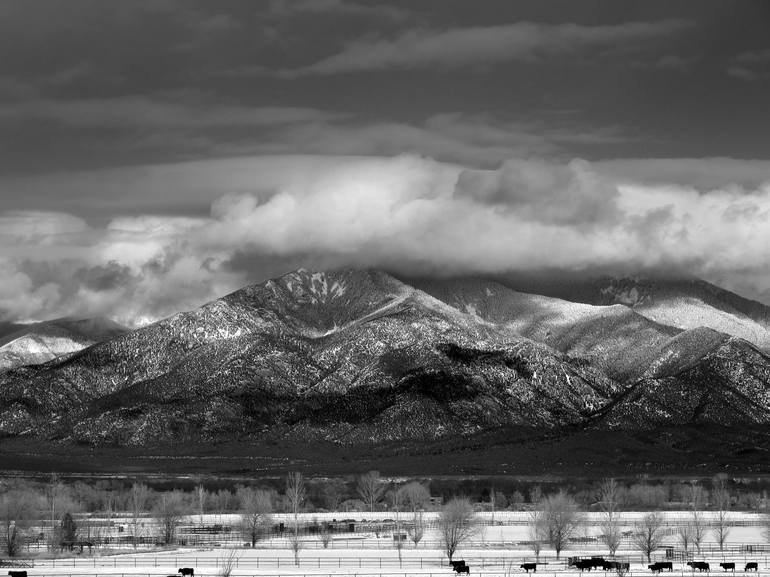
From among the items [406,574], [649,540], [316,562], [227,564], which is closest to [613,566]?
[649,540]

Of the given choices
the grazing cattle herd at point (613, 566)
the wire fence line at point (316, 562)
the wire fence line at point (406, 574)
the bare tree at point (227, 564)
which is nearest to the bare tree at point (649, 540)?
the wire fence line at point (316, 562)

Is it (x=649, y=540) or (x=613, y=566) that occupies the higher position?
(x=649, y=540)

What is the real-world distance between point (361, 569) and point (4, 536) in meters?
64.4

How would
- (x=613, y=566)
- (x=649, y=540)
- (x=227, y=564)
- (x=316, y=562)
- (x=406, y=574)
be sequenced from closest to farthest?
(x=406, y=574) → (x=227, y=564) → (x=613, y=566) → (x=316, y=562) → (x=649, y=540)

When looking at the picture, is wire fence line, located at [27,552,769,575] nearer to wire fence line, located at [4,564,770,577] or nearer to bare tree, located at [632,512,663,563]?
bare tree, located at [632,512,663,563]

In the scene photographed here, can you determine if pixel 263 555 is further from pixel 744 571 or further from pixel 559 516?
pixel 744 571

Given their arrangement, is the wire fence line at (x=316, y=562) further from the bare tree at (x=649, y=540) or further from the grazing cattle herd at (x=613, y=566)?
the grazing cattle herd at (x=613, y=566)

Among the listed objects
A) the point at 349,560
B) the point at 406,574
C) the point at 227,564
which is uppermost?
the point at 349,560

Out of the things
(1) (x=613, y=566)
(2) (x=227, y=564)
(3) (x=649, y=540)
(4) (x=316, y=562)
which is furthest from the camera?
Answer: (3) (x=649, y=540)

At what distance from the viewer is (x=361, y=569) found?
15600cm

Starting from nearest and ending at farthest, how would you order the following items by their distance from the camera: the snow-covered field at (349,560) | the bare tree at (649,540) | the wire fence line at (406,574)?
1. the wire fence line at (406,574)
2. the snow-covered field at (349,560)
3. the bare tree at (649,540)

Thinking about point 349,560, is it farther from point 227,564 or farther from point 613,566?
point 613,566

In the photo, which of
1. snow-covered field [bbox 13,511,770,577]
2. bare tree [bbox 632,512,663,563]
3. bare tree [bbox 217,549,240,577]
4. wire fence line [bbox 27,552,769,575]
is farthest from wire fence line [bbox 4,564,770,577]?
bare tree [bbox 632,512,663,563]

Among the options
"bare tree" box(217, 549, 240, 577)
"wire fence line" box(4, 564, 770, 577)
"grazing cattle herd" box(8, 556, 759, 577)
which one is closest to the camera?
"bare tree" box(217, 549, 240, 577)
